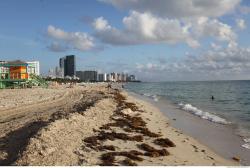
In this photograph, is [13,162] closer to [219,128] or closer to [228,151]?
[228,151]

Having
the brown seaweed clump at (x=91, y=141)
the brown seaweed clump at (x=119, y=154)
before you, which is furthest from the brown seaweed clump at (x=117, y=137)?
the brown seaweed clump at (x=119, y=154)

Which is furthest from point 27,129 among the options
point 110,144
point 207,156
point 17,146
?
point 207,156

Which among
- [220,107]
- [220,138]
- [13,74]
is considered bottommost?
[220,107]

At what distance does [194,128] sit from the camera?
21.6 meters

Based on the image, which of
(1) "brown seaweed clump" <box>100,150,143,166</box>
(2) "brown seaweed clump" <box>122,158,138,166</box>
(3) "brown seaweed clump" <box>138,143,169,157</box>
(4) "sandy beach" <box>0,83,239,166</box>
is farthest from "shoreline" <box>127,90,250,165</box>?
(2) "brown seaweed clump" <box>122,158,138,166</box>

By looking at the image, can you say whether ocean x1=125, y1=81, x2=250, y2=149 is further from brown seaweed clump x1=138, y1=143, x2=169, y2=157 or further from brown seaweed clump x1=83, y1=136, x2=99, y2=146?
brown seaweed clump x1=83, y1=136, x2=99, y2=146

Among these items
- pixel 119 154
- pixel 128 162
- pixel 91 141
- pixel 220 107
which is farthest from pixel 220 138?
pixel 220 107

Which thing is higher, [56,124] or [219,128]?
[56,124]

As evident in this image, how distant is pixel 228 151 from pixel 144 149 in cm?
423

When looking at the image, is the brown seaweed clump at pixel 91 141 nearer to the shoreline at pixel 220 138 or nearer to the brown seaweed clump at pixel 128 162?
the brown seaweed clump at pixel 128 162

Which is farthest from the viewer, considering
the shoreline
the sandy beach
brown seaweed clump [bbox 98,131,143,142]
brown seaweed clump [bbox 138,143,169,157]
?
the shoreline

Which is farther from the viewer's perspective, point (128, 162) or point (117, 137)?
point (117, 137)

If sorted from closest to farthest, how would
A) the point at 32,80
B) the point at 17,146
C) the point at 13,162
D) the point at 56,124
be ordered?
the point at 13,162, the point at 17,146, the point at 56,124, the point at 32,80

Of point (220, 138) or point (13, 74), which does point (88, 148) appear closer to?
point (220, 138)
